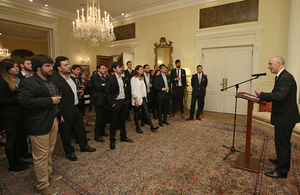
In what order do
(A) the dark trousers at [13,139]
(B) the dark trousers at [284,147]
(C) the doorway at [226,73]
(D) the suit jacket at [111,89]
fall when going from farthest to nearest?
(C) the doorway at [226,73], (D) the suit jacket at [111,89], (A) the dark trousers at [13,139], (B) the dark trousers at [284,147]

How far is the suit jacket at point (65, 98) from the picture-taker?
2824 millimetres

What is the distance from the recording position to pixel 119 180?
2479 mm

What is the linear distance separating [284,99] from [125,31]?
8415mm

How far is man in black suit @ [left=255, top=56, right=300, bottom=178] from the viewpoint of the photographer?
238 centimetres

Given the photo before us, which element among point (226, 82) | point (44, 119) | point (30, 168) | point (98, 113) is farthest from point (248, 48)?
point (30, 168)

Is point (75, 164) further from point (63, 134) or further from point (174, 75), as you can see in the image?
point (174, 75)

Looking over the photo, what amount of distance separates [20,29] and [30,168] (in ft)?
35.4

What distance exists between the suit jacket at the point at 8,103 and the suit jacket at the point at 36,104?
2.45 ft

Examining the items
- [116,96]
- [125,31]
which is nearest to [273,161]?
[116,96]

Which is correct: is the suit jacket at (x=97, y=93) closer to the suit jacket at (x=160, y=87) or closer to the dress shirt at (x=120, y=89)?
the dress shirt at (x=120, y=89)

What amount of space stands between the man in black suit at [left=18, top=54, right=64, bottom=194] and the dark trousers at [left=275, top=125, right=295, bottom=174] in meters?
3.05

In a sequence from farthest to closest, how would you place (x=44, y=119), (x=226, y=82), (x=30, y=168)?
(x=226, y=82), (x=30, y=168), (x=44, y=119)

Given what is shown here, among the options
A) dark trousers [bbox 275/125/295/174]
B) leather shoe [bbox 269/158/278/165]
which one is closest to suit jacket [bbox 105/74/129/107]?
dark trousers [bbox 275/125/295/174]

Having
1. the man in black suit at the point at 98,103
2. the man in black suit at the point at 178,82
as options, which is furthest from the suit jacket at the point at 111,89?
the man in black suit at the point at 178,82
